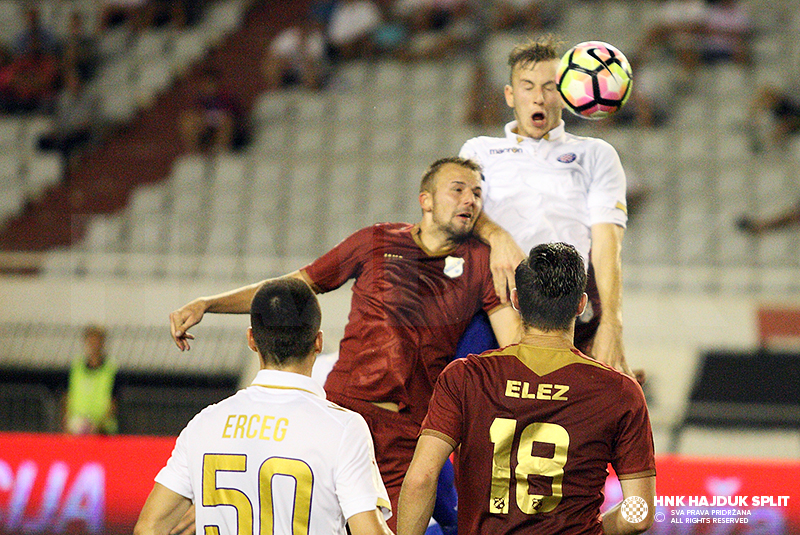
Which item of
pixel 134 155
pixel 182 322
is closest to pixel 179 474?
pixel 182 322

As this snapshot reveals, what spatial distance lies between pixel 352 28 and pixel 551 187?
7493 millimetres

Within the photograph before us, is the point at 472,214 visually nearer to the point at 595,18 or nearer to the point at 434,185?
the point at 434,185

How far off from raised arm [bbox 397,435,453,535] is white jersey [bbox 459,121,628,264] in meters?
1.52

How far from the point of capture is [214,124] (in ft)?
34.0

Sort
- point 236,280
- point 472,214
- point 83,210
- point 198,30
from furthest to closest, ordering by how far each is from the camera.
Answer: point 198,30 < point 83,210 < point 236,280 < point 472,214

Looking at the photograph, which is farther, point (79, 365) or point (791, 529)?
point (79, 365)

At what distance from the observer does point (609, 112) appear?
394 centimetres

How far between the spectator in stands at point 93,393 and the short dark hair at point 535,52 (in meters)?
5.01

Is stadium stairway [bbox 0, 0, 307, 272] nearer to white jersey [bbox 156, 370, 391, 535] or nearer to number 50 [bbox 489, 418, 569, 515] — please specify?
white jersey [bbox 156, 370, 391, 535]

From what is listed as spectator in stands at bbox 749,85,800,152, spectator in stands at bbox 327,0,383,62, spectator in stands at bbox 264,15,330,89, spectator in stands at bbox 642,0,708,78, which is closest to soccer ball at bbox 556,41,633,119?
spectator in stands at bbox 749,85,800,152

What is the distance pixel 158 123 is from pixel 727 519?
871cm

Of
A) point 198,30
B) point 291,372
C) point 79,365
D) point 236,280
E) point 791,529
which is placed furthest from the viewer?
point 198,30

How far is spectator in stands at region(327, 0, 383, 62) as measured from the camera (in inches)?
431

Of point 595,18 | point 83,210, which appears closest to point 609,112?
point 595,18
